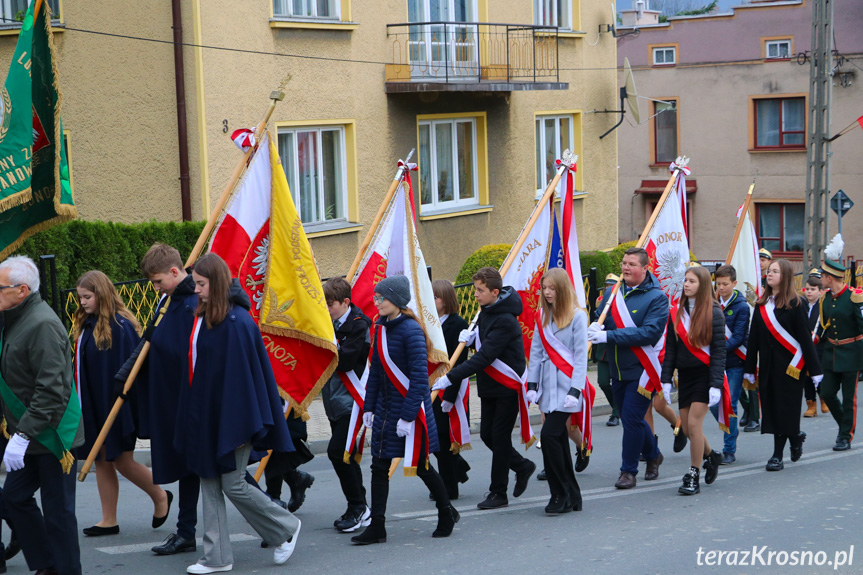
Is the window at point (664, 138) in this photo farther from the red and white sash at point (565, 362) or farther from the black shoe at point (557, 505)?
the black shoe at point (557, 505)

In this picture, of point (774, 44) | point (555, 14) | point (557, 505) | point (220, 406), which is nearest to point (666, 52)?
point (774, 44)

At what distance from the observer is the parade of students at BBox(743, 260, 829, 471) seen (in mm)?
9055

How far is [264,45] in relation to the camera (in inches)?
594

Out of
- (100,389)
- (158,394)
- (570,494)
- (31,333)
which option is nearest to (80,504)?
(100,389)

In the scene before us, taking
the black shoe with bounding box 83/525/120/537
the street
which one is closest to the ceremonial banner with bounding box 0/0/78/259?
the black shoe with bounding box 83/525/120/537

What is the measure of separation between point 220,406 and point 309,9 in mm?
11284

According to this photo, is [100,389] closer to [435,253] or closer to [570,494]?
[570,494]

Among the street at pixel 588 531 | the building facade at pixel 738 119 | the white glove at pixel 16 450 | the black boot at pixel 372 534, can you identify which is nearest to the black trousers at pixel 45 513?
the white glove at pixel 16 450

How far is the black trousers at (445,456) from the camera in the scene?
302 inches

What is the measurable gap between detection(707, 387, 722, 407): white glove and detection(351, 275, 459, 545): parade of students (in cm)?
255

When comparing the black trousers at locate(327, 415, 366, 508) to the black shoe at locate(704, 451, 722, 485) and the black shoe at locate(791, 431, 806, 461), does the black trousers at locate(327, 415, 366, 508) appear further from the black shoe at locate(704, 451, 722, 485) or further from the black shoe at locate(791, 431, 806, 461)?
the black shoe at locate(791, 431, 806, 461)

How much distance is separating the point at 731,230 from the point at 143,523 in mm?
30944

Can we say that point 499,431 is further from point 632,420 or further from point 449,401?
point 632,420

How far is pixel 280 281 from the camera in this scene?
7258 mm
